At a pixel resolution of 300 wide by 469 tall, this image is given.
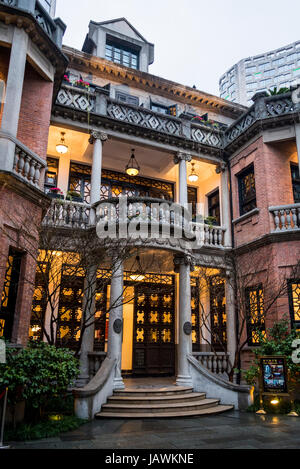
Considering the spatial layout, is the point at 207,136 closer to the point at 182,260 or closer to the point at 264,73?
the point at 182,260

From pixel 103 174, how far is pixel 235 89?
86.5 metres

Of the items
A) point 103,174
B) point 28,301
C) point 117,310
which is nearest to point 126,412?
point 117,310

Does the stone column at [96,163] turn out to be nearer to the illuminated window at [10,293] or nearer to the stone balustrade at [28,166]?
the stone balustrade at [28,166]

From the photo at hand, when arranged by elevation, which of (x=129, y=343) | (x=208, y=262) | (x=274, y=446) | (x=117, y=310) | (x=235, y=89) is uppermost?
(x=235, y=89)

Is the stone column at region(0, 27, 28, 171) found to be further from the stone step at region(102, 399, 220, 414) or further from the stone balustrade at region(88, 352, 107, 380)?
the stone step at region(102, 399, 220, 414)

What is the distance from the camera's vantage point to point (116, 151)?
14.8m

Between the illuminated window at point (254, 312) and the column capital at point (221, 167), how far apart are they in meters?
5.50

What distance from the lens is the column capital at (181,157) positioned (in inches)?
577

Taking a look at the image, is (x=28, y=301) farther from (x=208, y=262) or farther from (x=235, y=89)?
(x=235, y=89)

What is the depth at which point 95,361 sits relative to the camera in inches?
431

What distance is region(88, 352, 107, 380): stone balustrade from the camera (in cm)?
1088

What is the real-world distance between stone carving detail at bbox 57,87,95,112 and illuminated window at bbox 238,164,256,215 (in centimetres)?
670

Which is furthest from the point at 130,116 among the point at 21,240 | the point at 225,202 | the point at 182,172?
the point at 21,240

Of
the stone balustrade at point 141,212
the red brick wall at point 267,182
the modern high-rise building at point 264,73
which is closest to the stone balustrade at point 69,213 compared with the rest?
the stone balustrade at point 141,212
